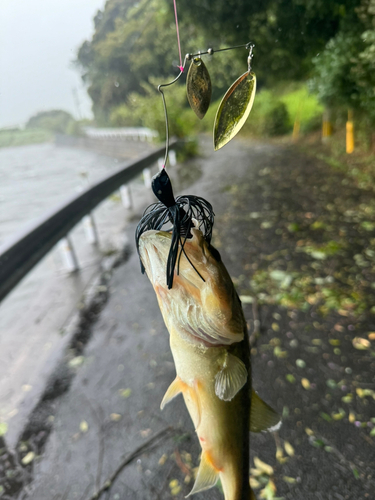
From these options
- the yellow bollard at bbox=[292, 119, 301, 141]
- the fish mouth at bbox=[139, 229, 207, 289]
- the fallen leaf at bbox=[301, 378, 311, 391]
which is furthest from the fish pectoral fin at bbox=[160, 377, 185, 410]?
the yellow bollard at bbox=[292, 119, 301, 141]

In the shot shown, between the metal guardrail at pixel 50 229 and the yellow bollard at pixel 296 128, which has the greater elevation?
the metal guardrail at pixel 50 229

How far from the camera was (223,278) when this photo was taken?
703mm

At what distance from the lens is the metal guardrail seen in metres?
2.50

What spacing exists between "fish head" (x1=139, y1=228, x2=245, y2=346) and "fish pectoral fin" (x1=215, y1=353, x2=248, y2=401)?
0.10 metres

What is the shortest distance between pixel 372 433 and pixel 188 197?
246 cm

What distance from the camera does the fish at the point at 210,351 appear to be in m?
0.69

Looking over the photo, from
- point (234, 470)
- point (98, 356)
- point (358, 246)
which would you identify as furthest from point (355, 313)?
point (234, 470)

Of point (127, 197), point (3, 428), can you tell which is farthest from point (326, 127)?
point (3, 428)

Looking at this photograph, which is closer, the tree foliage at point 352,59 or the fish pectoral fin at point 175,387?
the fish pectoral fin at point 175,387

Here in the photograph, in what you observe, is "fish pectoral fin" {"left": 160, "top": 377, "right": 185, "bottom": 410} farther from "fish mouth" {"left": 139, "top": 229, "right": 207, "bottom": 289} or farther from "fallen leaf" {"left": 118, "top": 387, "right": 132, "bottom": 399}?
"fallen leaf" {"left": 118, "top": 387, "right": 132, "bottom": 399}

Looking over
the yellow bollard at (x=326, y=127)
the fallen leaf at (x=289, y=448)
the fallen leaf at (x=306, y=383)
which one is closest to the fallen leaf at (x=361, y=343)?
the fallen leaf at (x=306, y=383)

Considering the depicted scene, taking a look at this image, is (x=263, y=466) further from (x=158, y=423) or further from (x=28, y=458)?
(x=28, y=458)

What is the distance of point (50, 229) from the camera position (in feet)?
10.4

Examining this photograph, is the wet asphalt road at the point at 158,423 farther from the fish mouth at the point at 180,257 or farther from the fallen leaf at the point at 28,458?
the fish mouth at the point at 180,257
